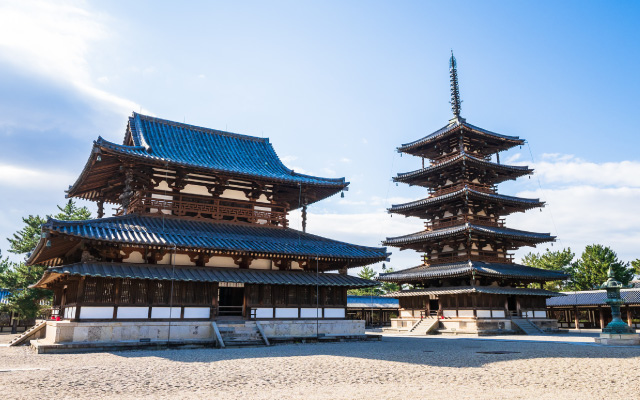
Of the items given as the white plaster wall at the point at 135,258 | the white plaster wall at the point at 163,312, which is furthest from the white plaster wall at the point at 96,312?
the white plaster wall at the point at 135,258

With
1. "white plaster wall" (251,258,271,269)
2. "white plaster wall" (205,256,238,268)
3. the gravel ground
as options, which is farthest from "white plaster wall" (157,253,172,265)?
the gravel ground

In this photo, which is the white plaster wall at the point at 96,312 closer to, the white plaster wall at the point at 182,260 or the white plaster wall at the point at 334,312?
the white plaster wall at the point at 182,260

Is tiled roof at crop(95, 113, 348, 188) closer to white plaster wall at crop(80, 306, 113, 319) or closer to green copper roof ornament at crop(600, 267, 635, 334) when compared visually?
white plaster wall at crop(80, 306, 113, 319)

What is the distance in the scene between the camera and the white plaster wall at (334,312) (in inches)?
992

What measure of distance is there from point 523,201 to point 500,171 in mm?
3667

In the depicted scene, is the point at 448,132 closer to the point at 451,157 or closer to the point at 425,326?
the point at 451,157

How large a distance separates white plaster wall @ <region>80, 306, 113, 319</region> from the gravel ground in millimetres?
2370

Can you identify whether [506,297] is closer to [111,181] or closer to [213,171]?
[213,171]

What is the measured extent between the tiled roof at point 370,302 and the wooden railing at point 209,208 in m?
26.9

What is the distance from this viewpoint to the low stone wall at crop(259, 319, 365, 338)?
2308cm

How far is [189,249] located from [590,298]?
138 ft

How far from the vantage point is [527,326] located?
35.9m

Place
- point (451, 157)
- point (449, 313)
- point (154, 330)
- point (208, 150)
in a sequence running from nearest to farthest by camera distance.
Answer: point (154, 330)
point (208, 150)
point (449, 313)
point (451, 157)

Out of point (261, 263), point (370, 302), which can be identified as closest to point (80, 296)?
point (261, 263)
